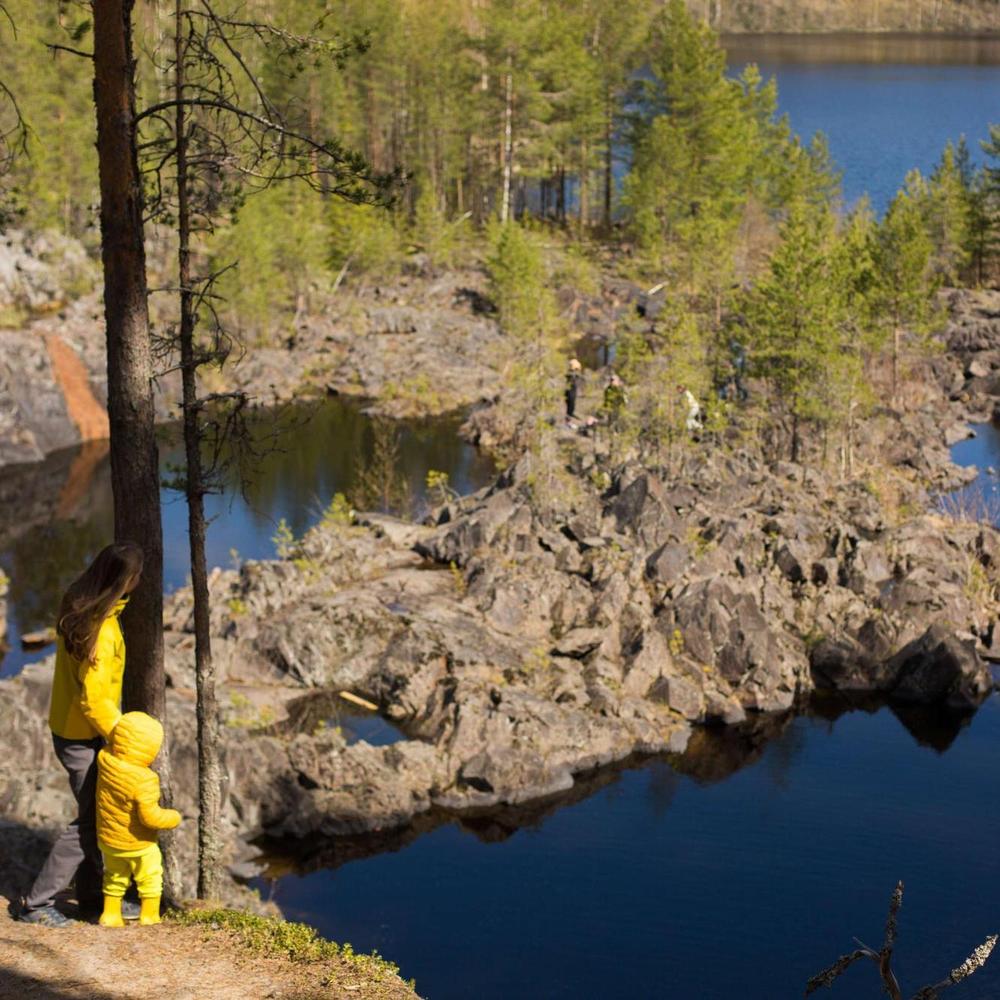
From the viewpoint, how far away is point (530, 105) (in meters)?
64.6

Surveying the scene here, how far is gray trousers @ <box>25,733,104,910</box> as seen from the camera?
374 inches

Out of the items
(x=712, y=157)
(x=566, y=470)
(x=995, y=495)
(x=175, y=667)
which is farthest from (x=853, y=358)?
(x=712, y=157)

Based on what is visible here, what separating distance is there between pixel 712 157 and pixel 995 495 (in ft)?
109

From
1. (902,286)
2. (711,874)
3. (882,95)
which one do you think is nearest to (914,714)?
(711,874)

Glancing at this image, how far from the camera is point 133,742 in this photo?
30.6 feet

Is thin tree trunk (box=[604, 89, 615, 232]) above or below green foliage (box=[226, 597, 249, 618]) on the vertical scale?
above

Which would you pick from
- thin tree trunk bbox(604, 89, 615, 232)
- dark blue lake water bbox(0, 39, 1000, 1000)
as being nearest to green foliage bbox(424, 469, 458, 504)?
dark blue lake water bbox(0, 39, 1000, 1000)

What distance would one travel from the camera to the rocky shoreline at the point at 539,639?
63.5 ft

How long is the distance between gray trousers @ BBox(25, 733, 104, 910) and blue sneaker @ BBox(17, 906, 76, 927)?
42 mm

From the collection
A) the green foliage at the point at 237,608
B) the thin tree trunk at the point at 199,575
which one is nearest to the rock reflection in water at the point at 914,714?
the green foliage at the point at 237,608

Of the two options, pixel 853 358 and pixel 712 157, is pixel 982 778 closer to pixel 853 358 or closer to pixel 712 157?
pixel 853 358

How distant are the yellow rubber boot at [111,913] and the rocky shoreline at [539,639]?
549cm

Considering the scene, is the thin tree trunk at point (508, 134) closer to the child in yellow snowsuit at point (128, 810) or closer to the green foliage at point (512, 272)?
the green foliage at point (512, 272)

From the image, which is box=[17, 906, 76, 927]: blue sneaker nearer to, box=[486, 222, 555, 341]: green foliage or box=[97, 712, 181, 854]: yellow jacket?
box=[97, 712, 181, 854]: yellow jacket
